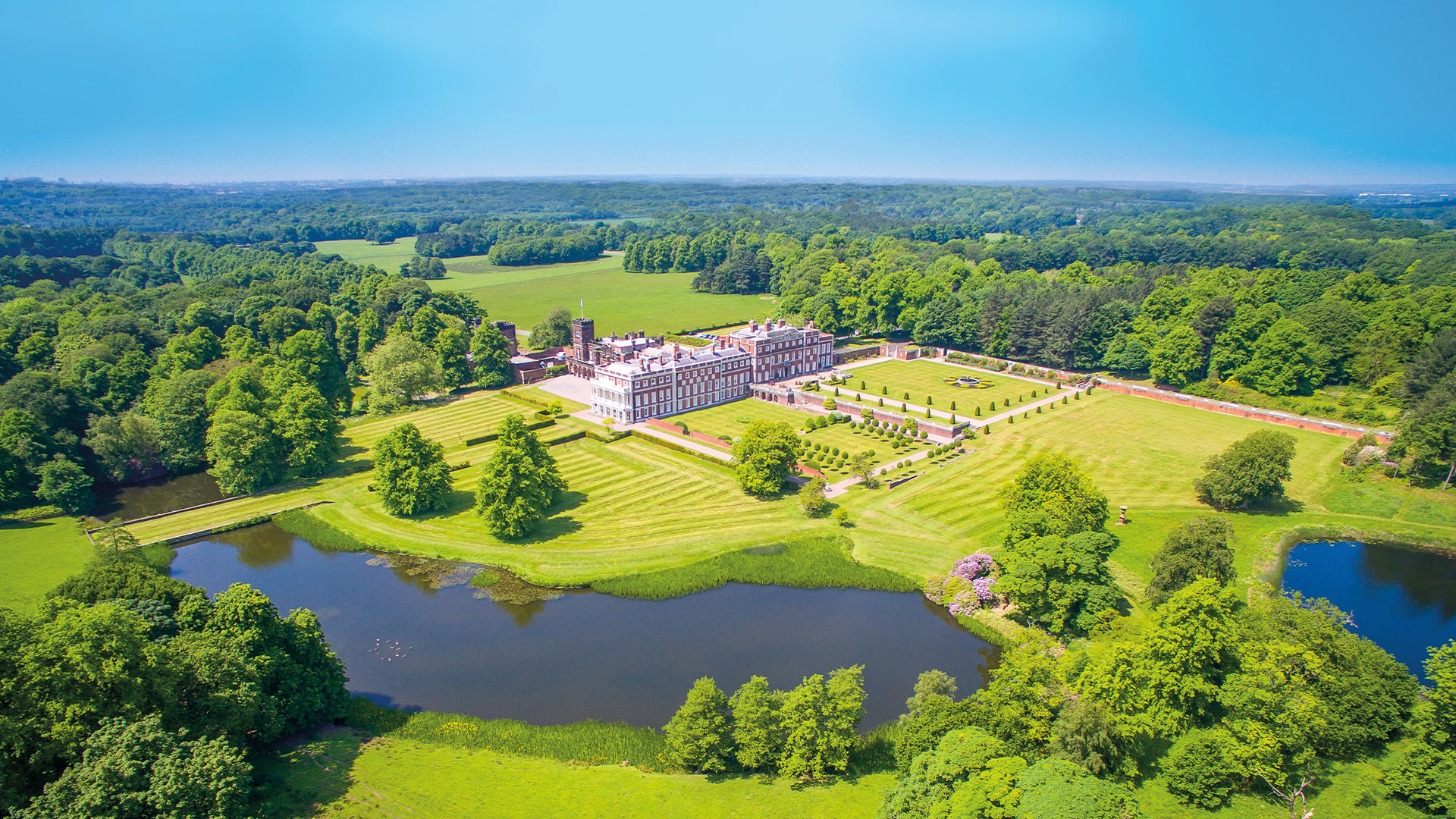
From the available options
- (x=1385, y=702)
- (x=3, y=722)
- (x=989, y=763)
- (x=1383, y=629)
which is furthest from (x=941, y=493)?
(x=3, y=722)

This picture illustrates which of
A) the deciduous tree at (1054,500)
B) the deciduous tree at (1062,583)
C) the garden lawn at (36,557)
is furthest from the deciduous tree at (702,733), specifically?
the garden lawn at (36,557)

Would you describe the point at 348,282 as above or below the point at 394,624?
above

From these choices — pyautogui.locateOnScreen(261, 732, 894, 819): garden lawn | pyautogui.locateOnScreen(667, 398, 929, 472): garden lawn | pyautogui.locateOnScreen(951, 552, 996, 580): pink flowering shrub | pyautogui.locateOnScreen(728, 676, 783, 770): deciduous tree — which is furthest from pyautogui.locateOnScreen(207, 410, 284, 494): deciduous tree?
pyautogui.locateOnScreen(951, 552, 996, 580): pink flowering shrub

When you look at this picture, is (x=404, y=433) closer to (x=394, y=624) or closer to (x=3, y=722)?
(x=394, y=624)

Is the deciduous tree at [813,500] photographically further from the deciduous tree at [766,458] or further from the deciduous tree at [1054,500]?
the deciduous tree at [1054,500]

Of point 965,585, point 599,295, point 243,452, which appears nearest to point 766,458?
point 965,585

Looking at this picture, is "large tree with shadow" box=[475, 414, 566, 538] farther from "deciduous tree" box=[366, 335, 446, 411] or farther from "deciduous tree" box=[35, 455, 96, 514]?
"deciduous tree" box=[366, 335, 446, 411]

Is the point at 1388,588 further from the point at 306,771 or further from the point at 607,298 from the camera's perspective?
the point at 607,298
